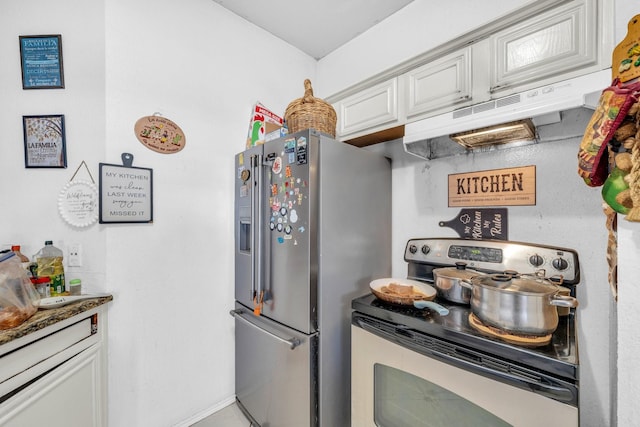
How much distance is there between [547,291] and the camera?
0.84 metres

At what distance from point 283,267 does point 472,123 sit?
1.17m

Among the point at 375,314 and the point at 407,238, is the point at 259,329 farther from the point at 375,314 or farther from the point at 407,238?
the point at 407,238

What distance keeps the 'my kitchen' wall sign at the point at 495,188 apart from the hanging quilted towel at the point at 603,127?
51cm

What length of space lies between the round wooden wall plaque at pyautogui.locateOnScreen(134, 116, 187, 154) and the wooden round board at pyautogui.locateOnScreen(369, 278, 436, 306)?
1.46m

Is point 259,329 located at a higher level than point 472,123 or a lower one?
lower

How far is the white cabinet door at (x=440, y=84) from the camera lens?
125 cm

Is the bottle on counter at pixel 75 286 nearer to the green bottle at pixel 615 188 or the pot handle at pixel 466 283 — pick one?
the pot handle at pixel 466 283

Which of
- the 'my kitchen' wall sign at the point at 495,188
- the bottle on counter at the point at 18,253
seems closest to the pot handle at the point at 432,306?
the 'my kitchen' wall sign at the point at 495,188

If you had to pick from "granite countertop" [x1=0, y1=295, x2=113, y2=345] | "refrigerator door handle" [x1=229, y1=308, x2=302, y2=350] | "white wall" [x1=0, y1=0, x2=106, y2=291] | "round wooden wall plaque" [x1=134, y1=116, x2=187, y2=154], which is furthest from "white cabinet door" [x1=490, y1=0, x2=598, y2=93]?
"granite countertop" [x1=0, y1=295, x2=113, y2=345]

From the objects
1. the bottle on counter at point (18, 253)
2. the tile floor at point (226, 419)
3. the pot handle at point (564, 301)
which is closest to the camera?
the pot handle at point (564, 301)

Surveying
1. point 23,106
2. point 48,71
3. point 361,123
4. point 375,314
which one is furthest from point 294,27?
point 375,314

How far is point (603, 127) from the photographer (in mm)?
710

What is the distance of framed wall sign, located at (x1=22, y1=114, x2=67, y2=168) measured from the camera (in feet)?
4.42

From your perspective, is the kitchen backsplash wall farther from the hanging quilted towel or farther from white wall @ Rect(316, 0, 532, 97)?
white wall @ Rect(316, 0, 532, 97)
